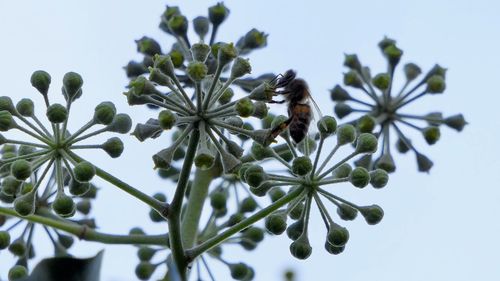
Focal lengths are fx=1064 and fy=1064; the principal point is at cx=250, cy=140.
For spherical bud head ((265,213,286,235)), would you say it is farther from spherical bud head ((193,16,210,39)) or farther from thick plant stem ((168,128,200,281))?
spherical bud head ((193,16,210,39))

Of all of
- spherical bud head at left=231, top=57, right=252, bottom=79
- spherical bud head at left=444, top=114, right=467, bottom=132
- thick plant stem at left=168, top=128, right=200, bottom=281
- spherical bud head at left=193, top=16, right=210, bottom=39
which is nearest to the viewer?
thick plant stem at left=168, top=128, right=200, bottom=281

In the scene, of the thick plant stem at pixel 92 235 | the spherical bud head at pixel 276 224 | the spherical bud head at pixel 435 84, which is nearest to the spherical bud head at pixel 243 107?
the spherical bud head at pixel 276 224

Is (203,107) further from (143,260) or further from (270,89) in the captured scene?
(143,260)

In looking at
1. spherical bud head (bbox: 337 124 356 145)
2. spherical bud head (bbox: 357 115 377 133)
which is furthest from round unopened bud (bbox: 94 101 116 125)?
spherical bud head (bbox: 357 115 377 133)

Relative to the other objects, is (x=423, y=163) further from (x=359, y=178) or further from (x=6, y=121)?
(x=6, y=121)

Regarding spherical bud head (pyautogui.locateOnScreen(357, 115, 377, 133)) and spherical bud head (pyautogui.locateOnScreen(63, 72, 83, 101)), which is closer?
spherical bud head (pyautogui.locateOnScreen(63, 72, 83, 101))

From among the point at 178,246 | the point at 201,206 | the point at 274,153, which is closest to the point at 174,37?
the point at 201,206

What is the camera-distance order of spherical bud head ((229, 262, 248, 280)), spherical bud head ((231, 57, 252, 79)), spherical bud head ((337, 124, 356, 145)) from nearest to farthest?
spherical bud head ((231, 57, 252, 79))
spherical bud head ((337, 124, 356, 145))
spherical bud head ((229, 262, 248, 280))
